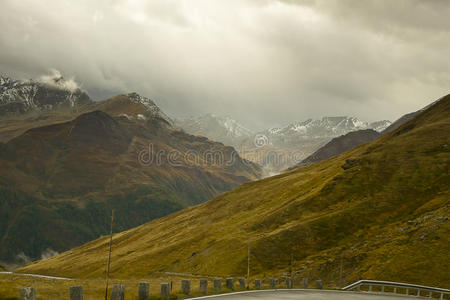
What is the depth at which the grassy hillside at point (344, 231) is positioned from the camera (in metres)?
67.1

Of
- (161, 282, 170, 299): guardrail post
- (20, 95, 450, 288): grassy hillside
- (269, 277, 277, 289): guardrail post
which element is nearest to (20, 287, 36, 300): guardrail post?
(161, 282, 170, 299): guardrail post

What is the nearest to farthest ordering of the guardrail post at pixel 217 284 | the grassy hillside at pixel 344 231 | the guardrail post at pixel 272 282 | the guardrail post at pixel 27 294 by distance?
the guardrail post at pixel 27 294 < the guardrail post at pixel 217 284 < the guardrail post at pixel 272 282 < the grassy hillside at pixel 344 231

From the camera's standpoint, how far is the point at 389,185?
349 ft

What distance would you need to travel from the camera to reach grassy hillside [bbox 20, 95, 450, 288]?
67062 mm

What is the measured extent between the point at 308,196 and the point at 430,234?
52064 mm

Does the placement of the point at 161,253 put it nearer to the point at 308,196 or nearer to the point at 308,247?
the point at 308,196

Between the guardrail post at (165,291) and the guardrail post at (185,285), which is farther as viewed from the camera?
the guardrail post at (185,285)

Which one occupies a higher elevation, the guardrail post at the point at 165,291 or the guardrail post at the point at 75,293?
the guardrail post at the point at 75,293

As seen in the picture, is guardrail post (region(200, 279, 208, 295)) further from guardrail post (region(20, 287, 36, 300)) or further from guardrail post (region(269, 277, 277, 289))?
guardrail post (region(20, 287, 36, 300))

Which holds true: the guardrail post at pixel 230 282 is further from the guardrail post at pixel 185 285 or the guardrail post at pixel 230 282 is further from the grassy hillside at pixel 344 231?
the grassy hillside at pixel 344 231

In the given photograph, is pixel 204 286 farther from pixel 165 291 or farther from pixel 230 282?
pixel 165 291

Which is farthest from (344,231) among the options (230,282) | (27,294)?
(27,294)

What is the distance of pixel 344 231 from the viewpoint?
9125cm

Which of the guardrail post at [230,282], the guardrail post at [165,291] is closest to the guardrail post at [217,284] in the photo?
the guardrail post at [230,282]
